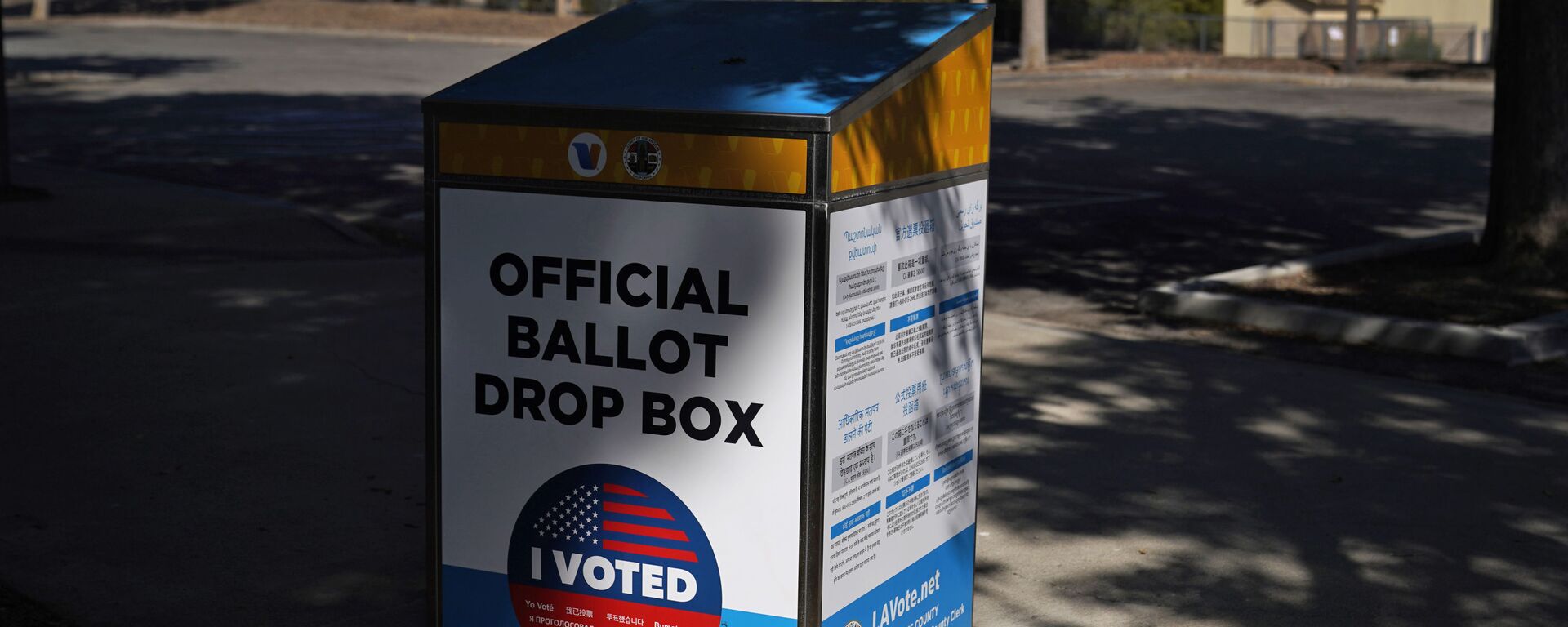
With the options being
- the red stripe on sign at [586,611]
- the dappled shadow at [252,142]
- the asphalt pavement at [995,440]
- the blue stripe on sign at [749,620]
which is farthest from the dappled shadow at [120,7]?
the blue stripe on sign at [749,620]

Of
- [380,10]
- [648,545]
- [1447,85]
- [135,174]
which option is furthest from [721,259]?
[380,10]

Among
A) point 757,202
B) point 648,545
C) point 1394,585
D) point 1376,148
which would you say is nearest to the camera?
point 757,202

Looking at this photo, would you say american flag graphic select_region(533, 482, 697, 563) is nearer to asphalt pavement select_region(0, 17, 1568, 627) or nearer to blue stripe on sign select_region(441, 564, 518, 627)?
blue stripe on sign select_region(441, 564, 518, 627)

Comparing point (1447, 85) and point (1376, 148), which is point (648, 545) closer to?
point (1376, 148)

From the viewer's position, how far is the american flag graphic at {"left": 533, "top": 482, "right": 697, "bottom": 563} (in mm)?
3561

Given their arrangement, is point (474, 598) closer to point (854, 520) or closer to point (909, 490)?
point (854, 520)

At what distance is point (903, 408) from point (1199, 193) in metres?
12.9

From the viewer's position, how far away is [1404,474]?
6285mm

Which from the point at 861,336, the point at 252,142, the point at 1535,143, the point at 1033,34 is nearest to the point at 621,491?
the point at 861,336

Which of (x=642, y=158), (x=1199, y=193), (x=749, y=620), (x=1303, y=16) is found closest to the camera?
(x=642, y=158)

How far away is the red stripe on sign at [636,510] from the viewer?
3559 millimetres

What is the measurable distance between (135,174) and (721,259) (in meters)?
13.9

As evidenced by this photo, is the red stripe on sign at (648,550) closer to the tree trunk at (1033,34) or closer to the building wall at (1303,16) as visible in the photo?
the tree trunk at (1033,34)

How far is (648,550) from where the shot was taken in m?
3.58
